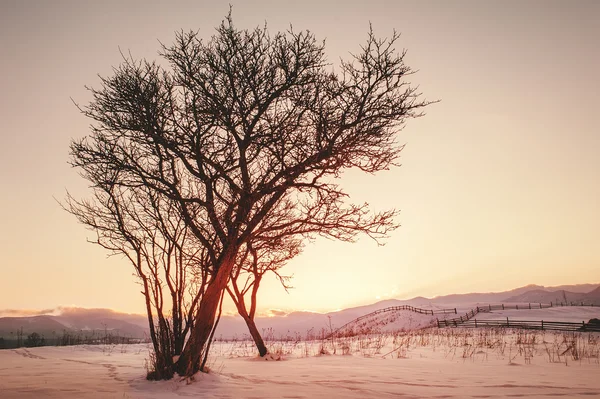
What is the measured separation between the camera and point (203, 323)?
715 centimetres

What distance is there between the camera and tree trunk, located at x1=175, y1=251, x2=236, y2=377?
6816 millimetres

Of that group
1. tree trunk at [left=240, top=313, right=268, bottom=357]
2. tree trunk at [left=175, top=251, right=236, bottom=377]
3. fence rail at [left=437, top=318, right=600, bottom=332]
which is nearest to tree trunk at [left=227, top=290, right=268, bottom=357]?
tree trunk at [left=240, top=313, right=268, bottom=357]

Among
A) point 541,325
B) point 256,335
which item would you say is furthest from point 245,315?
point 541,325

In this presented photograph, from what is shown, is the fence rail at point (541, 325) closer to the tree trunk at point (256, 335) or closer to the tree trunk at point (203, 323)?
the tree trunk at point (256, 335)

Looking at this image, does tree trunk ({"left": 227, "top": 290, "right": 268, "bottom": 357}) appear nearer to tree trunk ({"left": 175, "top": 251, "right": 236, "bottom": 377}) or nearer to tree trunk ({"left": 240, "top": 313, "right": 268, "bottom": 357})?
tree trunk ({"left": 240, "top": 313, "right": 268, "bottom": 357})

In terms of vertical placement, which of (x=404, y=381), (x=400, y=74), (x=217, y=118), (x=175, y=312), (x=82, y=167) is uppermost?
(x=400, y=74)

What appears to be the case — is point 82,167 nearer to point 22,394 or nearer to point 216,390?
point 22,394

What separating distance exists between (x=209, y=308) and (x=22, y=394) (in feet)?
9.62

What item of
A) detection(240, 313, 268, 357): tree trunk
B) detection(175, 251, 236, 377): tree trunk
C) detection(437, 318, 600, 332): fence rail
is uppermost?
detection(175, 251, 236, 377): tree trunk

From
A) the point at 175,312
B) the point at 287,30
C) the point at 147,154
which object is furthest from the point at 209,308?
the point at 287,30

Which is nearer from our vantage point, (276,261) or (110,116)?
(110,116)

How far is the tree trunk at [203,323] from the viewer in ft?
22.4

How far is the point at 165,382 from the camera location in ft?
21.2

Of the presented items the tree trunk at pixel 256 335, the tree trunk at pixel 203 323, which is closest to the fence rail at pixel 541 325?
the tree trunk at pixel 256 335
